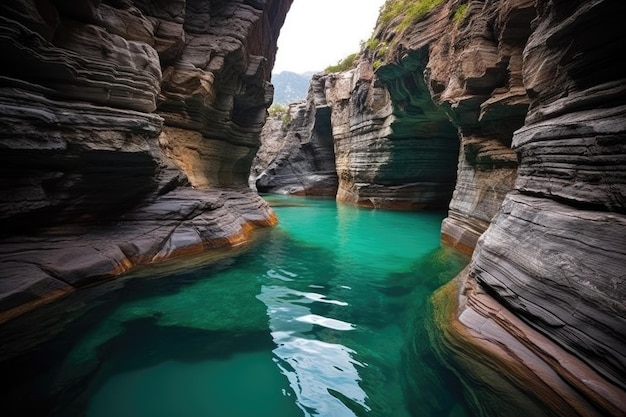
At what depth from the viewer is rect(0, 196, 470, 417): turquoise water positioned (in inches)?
117

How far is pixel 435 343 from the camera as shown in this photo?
3992 mm

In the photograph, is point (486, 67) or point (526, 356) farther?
point (486, 67)

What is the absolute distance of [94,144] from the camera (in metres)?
5.88

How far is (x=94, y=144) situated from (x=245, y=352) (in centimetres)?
484

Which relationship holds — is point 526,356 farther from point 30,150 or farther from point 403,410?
point 30,150

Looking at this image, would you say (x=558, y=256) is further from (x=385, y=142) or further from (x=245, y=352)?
(x=385, y=142)

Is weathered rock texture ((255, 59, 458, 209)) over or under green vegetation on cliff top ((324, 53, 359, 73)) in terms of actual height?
under

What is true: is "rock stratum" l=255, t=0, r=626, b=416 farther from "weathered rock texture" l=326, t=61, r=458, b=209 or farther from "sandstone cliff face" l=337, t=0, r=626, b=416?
"weathered rock texture" l=326, t=61, r=458, b=209

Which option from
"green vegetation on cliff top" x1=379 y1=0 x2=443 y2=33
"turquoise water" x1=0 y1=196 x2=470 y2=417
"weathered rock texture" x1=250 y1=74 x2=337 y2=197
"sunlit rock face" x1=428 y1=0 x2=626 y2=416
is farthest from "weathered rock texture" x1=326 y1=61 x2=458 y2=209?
"turquoise water" x1=0 y1=196 x2=470 y2=417

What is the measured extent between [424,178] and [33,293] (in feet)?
62.3

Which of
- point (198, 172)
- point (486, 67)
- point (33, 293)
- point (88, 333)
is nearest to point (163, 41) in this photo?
point (198, 172)

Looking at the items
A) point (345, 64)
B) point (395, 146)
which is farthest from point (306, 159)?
point (395, 146)

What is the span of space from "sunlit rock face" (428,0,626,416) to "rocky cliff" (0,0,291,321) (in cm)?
607

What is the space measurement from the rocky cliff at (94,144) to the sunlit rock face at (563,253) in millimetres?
6066
